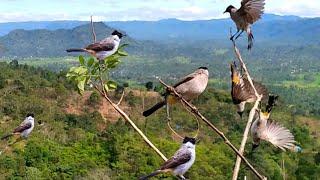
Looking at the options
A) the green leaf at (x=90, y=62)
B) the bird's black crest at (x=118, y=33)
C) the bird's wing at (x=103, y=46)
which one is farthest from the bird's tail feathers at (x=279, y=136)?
the bird's black crest at (x=118, y=33)

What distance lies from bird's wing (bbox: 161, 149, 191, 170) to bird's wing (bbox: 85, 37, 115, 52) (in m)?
0.58

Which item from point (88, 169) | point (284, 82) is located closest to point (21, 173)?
point (88, 169)

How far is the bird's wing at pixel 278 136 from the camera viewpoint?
1.68m

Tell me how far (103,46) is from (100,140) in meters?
37.7

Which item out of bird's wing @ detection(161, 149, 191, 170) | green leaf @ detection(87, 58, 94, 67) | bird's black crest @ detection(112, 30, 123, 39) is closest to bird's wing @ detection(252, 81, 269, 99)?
bird's wing @ detection(161, 149, 191, 170)

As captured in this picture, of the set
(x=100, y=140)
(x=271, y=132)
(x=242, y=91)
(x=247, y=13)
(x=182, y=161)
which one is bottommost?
(x=100, y=140)

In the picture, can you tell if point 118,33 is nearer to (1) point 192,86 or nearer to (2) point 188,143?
(1) point 192,86

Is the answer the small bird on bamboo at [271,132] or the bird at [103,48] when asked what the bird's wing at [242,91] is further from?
the bird at [103,48]

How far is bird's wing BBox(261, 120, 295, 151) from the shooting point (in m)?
1.68

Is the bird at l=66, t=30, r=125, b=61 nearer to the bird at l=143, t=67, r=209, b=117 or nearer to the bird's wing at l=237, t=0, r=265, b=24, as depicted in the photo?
the bird at l=143, t=67, r=209, b=117

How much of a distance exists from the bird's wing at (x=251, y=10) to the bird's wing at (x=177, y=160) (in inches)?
22.1

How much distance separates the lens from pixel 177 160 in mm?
1928

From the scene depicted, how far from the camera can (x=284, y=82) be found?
120 m

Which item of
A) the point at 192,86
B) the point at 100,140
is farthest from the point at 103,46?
the point at 100,140
